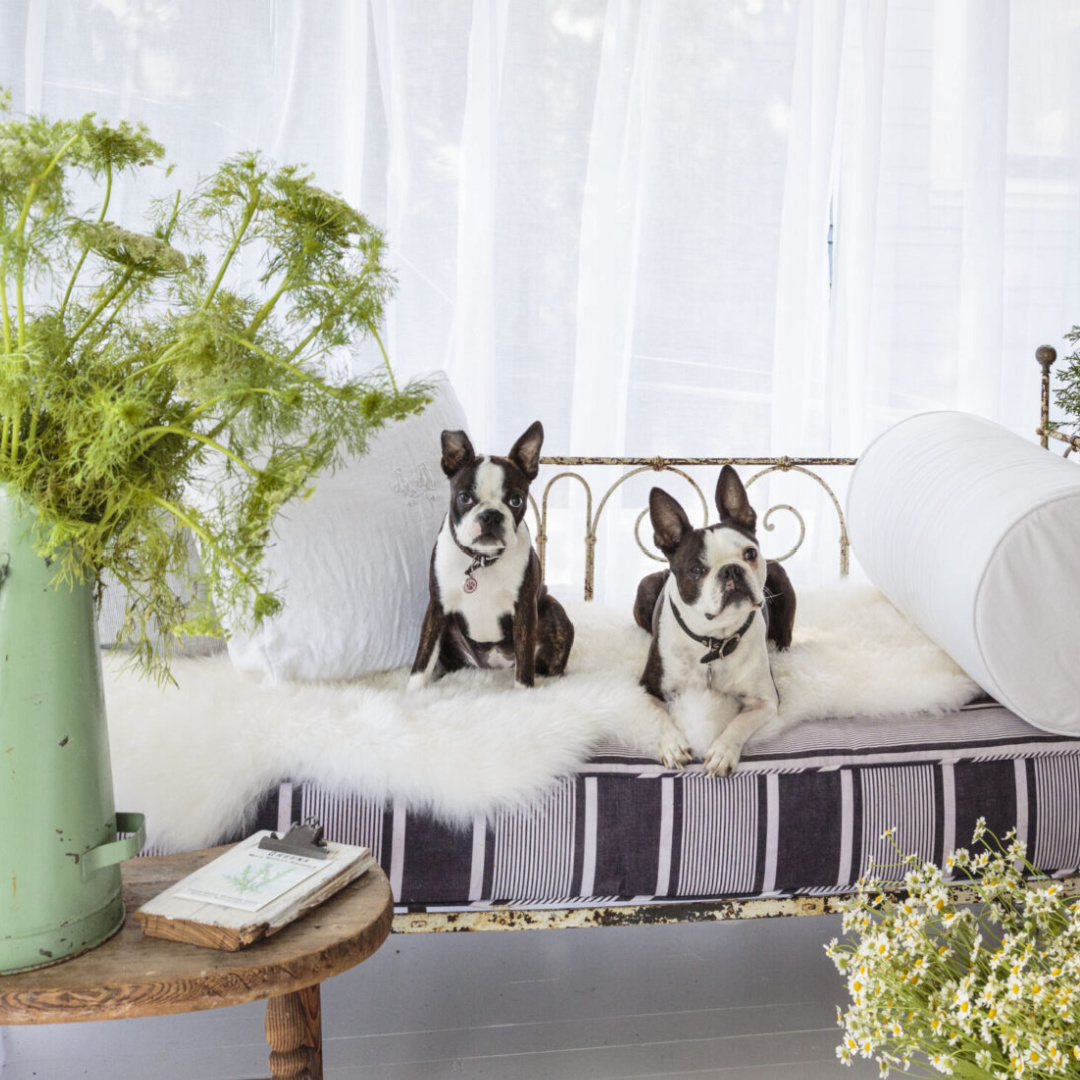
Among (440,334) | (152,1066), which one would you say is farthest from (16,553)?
(440,334)

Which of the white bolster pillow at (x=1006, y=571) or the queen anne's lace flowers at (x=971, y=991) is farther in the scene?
the white bolster pillow at (x=1006, y=571)

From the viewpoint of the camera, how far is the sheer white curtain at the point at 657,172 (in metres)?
2.60

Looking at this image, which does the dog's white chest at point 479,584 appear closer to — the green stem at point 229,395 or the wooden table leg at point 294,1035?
the wooden table leg at point 294,1035

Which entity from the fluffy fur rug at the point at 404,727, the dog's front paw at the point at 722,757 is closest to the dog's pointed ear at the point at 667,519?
the fluffy fur rug at the point at 404,727

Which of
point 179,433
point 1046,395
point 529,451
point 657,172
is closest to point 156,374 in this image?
point 179,433

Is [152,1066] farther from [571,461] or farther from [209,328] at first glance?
[571,461]

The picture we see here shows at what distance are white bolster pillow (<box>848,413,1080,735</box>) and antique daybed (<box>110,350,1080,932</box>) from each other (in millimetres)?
53

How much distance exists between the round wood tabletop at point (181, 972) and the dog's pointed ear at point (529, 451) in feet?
2.95

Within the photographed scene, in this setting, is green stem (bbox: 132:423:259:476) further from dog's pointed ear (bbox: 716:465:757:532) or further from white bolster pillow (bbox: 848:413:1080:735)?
white bolster pillow (bbox: 848:413:1080:735)

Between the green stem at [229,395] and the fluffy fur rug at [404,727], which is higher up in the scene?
the green stem at [229,395]

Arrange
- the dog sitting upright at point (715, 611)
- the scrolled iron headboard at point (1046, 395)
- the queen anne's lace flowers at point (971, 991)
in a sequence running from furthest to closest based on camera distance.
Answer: the scrolled iron headboard at point (1046, 395), the dog sitting upright at point (715, 611), the queen anne's lace flowers at point (971, 991)

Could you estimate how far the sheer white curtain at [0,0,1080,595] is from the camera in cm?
260

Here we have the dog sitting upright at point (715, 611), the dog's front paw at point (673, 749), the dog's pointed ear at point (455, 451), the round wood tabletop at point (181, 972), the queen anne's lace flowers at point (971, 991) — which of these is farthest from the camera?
the dog's pointed ear at point (455, 451)

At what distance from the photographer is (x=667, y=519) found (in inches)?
67.2
